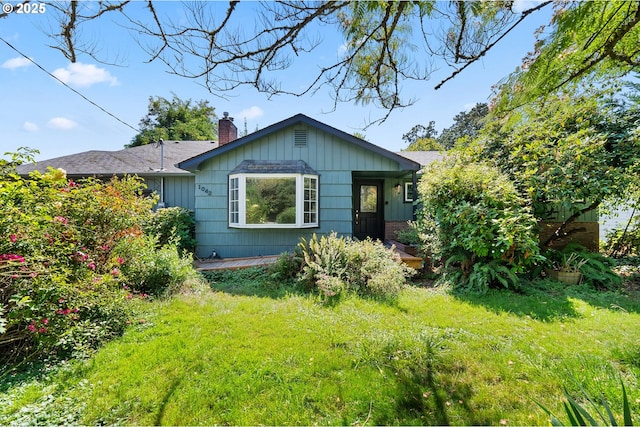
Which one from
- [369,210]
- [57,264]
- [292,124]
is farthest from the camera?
[369,210]

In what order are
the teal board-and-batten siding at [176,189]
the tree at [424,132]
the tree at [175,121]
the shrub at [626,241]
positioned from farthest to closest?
the tree at [424,132] → the tree at [175,121] → the teal board-and-batten siding at [176,189] → the shrub at [626,241]

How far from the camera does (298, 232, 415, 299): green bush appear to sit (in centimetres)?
460

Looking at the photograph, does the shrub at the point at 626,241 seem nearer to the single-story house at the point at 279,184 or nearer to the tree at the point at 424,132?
the single-story house at the point at 279,184

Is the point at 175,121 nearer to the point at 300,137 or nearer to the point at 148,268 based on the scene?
the point at 300,137

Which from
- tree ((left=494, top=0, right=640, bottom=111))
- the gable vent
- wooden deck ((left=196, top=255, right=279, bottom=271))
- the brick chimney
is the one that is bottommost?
wooden deck ((left=196, top=255, right=279, bottom=271))

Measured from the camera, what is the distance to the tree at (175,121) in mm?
26406

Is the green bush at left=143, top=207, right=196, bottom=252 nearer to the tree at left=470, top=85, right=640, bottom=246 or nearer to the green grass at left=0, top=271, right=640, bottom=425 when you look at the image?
the green grass at left=0, top=271, right=640, bottom=425

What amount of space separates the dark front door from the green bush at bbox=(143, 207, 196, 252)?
17.0 ft

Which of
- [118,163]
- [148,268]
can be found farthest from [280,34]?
[118,163]

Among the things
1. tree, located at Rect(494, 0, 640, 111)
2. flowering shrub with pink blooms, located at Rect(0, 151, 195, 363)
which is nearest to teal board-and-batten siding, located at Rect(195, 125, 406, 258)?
flowering shrub with pink blooms, located at Rect(0, 151, 195, 363)

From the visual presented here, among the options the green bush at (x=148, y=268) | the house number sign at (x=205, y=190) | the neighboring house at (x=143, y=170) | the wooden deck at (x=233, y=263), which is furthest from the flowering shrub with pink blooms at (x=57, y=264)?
the neighboring house at (x=143, y=170)

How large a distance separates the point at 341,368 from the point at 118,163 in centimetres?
1040

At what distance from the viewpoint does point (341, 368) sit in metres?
2.58

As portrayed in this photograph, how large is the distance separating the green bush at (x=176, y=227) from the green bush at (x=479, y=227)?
592 cm
